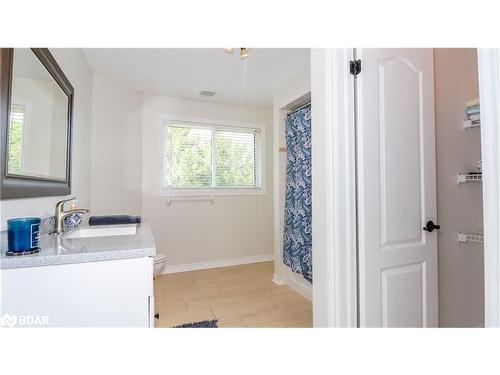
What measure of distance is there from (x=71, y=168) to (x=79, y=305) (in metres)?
1.50

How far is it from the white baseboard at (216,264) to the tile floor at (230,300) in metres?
0.09

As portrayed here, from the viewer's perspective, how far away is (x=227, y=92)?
3285mm

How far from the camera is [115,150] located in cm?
293

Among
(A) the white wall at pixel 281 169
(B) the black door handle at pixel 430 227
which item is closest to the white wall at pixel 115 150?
(A) the white wall at pixel 281 169

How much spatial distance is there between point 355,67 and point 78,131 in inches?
89.4

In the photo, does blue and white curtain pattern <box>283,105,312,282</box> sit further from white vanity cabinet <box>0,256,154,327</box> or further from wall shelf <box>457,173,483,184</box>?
white vanity cabinet <box>0,256,154,327</box>

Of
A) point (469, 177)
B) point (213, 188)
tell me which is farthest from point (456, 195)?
point (213, 188)

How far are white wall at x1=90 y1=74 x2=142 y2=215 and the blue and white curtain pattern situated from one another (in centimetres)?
188

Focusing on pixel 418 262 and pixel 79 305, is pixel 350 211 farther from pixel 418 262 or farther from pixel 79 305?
pixel 79 305

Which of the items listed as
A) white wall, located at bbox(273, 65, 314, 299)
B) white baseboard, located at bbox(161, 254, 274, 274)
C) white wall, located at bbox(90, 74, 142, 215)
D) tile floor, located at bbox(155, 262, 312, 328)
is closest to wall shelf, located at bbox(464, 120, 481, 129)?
white wall, located at bbox(273, 65, 314, 299)

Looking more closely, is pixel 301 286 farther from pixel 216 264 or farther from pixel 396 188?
pixel 396 188

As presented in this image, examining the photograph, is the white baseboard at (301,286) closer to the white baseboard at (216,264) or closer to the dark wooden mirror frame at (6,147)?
the white baseboard at (216,264)

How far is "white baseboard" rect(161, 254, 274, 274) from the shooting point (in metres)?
3.36
